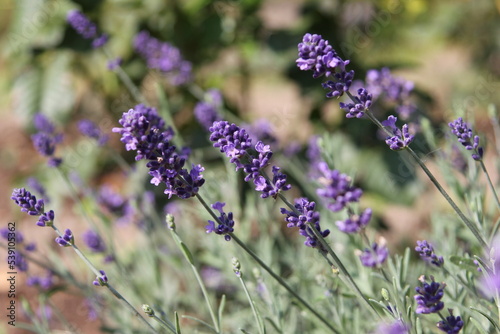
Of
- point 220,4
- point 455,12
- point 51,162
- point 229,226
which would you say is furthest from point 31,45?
point 455,12

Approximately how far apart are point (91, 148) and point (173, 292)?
3.58 feet

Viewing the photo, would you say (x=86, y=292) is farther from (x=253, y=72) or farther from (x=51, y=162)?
(x=253, y=72)

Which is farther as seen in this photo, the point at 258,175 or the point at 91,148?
the point at 91,148

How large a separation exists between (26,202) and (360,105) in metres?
0.82

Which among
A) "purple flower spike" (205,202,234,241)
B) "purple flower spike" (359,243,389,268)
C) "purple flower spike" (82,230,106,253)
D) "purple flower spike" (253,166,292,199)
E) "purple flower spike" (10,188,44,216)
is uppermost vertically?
"purple flower spike" (10,188,44,216)

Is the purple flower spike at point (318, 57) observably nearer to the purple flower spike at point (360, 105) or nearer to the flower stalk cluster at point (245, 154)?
the purple flower spike at point (360, 105)

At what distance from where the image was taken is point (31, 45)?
10.6 ft

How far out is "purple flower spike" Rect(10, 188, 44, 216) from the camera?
140 centimetres

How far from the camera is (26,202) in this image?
142 centimetres

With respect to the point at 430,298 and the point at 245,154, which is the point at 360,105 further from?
the point at 430,298

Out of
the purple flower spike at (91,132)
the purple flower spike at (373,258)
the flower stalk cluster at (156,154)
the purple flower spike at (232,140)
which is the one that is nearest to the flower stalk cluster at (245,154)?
the purple flower spike at (232,140)

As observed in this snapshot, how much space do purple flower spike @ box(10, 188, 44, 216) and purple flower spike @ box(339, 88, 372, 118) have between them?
77 cm

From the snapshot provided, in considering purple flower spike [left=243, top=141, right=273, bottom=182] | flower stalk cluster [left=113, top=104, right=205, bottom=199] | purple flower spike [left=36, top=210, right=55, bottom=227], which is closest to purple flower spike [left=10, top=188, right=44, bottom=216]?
purple flower spike [left=36, top=210, right=55, bottom=227]

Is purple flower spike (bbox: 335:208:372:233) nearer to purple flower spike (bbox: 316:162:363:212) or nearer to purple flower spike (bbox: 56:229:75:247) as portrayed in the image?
purple flower spike (bbox: 316:162:363:212)
